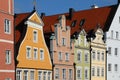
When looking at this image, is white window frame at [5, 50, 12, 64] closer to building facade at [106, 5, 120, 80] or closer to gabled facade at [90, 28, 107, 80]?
gabled facade at [90, 28, 107, 80]

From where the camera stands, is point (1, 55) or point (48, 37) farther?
point (48, 37)

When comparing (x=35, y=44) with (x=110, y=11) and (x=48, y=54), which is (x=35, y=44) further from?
(x=110, y=11)

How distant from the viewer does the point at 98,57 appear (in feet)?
207

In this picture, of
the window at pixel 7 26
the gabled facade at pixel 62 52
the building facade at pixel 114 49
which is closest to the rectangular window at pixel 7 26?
the window at pixel 7 26

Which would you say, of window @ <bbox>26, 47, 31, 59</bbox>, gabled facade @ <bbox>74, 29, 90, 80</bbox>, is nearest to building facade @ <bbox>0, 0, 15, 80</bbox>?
window @ <bbox>26, 47, 31, 59</bbox>

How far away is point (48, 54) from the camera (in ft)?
170

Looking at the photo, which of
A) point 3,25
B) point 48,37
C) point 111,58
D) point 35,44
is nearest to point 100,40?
point 111,58

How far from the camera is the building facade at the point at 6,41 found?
42906 millimetres

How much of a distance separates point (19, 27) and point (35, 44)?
9.88 ft

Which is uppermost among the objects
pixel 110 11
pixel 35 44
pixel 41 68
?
pixel 110 11

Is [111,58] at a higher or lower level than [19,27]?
lower

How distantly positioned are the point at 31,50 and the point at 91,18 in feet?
77.8

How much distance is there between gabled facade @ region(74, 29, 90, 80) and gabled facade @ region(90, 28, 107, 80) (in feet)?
4.60

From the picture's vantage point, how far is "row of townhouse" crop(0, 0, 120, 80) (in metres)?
44.4
